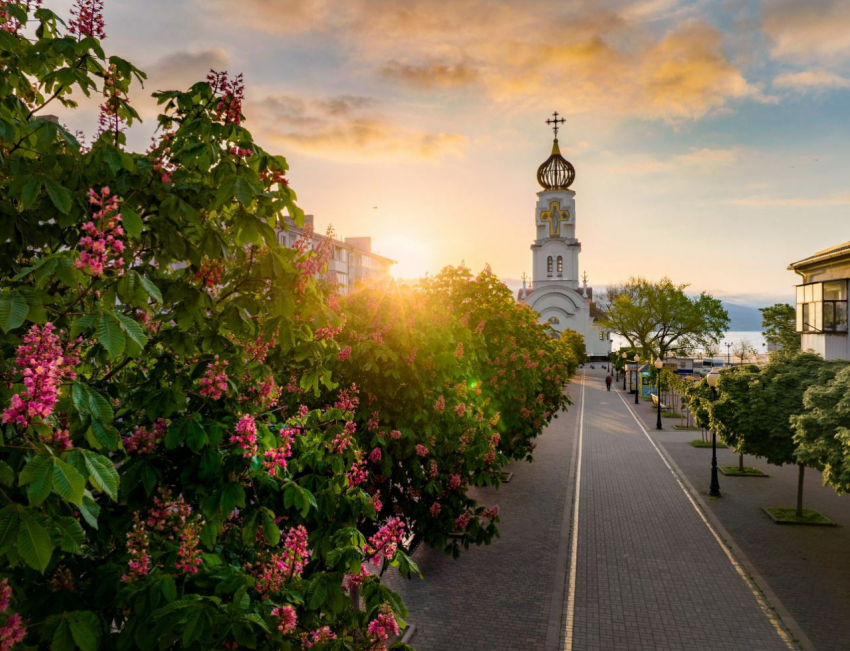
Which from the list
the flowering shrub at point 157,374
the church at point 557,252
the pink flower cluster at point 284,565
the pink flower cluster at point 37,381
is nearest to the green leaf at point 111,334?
the flowering shrub at point 157,374

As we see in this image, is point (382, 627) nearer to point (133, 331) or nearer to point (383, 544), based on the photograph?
point (383, 544)

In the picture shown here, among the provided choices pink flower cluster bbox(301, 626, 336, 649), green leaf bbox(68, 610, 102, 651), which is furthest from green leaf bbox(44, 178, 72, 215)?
pink flower cluster bbox(301, 626, 336, 649)

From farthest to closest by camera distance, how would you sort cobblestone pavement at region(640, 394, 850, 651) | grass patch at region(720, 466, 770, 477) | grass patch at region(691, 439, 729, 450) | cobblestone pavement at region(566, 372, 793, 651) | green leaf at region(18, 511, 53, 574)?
grass patch at region(691, 439, 729, 450)
grass patch at region(720, 466, 770, 477)
cobblestone pavement at region(640, 394, 850, 651)
cobblestone pavement at region(566, 372, 793, 651)
green leaf at region(18, 511, 53, 574)

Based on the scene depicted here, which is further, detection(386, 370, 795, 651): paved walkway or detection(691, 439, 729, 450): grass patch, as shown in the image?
detection(691, 439, 729, 450): grass patch

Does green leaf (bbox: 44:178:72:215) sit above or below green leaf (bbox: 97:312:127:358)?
above

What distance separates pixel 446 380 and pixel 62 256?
28.6 feet

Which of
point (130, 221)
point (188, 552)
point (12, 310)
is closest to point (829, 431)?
point (188, 552)

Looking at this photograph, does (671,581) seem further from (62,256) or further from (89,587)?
(62,256)

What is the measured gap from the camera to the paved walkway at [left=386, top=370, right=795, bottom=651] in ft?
40.8

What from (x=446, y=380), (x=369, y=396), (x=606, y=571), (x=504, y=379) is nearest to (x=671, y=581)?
(x=606, y=571)

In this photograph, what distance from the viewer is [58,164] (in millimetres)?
4754

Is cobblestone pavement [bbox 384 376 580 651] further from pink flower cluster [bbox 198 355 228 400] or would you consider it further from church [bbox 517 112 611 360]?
church [bbox 517 112 611 360]

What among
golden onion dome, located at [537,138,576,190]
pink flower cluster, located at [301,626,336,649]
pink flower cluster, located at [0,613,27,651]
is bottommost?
pink flower cluster, located at [301,626,336,649]

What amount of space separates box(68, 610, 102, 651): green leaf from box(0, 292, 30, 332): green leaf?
179cm
